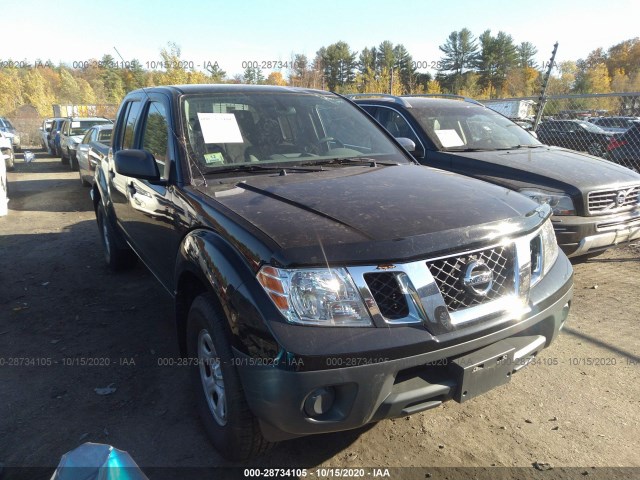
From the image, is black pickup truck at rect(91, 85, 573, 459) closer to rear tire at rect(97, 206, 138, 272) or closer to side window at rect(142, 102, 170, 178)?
side window at rect(142, 102, 170, 178)

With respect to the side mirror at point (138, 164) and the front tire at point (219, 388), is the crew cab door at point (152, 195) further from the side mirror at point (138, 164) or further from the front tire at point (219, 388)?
the front tire at point (219, 388)

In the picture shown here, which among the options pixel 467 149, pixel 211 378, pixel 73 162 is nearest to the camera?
pixel 211 378

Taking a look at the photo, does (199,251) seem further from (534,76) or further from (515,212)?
(534,76)

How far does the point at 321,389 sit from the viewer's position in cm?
180

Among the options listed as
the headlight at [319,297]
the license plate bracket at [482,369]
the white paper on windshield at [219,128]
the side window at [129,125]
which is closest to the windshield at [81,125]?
the side window at [129,125]

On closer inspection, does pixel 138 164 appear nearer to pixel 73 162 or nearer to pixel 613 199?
pixel 613 199

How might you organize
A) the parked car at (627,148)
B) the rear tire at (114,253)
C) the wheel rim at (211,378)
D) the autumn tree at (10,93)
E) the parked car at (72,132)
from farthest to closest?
the autumn tree at (10,93), the parked car at (72,132), the parked car at (627,148), the rear tire at (114,253), the wheel rim at (211,378)

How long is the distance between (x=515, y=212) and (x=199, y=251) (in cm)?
163

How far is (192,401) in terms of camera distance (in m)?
2.89

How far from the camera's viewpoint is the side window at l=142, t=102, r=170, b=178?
3012 millimetres

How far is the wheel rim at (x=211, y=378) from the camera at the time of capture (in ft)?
7.50

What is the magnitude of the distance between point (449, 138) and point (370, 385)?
174 inches

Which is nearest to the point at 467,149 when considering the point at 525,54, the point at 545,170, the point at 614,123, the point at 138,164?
the point at 545,170

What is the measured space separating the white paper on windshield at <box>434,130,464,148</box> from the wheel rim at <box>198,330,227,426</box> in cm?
406
